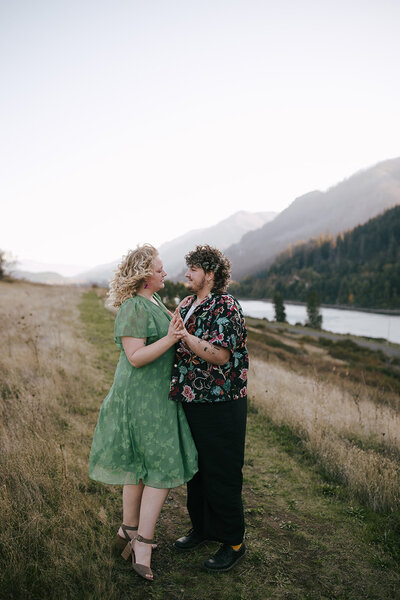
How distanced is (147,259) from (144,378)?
0.84 meters

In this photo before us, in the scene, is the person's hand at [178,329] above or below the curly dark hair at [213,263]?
below

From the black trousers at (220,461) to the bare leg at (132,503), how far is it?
1.54 ft

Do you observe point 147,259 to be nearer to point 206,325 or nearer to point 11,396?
point 206,325

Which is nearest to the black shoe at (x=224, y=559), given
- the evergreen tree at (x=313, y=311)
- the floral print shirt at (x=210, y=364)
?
the floral print shirt at (x=210, y=364)

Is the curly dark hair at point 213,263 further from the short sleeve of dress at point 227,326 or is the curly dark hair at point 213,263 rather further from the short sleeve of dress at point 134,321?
the short sleeve of dress at point 134,321

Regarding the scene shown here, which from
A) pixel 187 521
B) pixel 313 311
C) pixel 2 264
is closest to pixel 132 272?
pixel 187 521

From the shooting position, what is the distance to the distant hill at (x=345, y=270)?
122 m

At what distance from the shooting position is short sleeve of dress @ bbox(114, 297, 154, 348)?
250 cm

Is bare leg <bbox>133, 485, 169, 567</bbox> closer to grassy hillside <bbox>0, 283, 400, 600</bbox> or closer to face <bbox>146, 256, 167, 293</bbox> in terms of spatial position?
grassy hillside <bbox>0, 283, 400, 600</bbox>

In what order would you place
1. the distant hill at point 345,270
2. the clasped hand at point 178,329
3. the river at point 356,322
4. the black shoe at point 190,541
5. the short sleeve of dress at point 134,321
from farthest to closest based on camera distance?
the distant hill at point 345,270, the river at point 356,322, the black shoe at point 190,541, the short sleeve of dress at point 134,321, the clasped hand at point 178,329

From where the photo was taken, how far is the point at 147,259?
8.62ft

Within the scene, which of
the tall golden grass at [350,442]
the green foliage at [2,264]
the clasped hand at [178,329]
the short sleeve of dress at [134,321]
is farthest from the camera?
the green foliage at [2,264]

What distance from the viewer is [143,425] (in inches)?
101

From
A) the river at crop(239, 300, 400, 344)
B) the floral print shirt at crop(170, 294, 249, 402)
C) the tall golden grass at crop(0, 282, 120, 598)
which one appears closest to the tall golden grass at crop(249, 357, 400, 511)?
the floral print shirt at crop(170, 294, 249, 402)
